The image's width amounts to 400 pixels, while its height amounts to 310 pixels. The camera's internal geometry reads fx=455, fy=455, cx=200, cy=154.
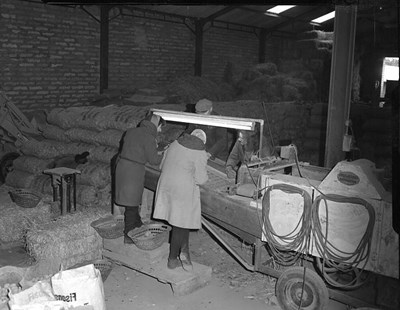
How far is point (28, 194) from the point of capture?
23.2 ft

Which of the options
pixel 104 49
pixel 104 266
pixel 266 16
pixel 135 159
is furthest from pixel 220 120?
pixel 266 16

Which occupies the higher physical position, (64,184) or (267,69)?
(267,69)

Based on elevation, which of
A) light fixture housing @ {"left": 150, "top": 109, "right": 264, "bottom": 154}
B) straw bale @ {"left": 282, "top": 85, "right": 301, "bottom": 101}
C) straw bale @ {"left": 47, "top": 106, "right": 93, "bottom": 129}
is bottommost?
straw bale @ {"left": 47, "top": 106, "right": 93, "bottom": 129}

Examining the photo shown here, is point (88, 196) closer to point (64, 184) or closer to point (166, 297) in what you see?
point (64, 184)

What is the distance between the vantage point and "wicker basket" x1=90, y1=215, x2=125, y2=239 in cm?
600

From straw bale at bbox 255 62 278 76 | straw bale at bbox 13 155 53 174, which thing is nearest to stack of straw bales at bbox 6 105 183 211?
straw bale at bbox 13 155 53 174

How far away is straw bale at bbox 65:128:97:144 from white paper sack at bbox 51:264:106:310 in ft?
13.8

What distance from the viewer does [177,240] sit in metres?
5.42

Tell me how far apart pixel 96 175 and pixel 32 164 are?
142cm

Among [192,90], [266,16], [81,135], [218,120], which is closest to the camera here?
[218,120]

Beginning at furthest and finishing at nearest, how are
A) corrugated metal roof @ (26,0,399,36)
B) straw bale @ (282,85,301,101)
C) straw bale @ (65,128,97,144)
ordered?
corrugated metal roof @ (26,0,399,36) < straw bale @ (282,85,301,101) < straw bale @ (65,128,97,144)

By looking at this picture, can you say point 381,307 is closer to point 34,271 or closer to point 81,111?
point 34,271

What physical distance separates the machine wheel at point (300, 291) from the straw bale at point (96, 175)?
3980 mm

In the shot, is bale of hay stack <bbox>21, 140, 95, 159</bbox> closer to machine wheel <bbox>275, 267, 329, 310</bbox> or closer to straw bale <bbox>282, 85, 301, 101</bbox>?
machine wheel <bbox>275, 267, 329, 310</bbox>
